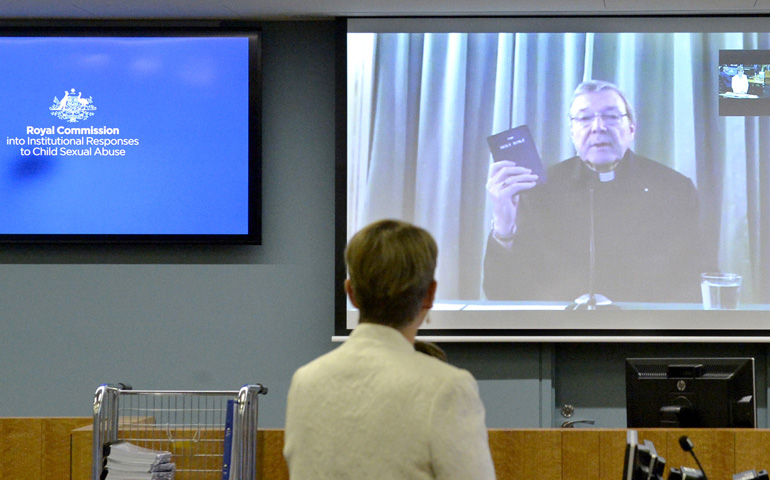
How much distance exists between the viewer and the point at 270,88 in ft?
16.0

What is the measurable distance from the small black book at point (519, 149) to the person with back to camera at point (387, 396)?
11.5 ft

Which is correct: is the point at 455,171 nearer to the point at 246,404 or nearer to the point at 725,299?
the point at 725,299

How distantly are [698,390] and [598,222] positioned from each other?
1738 millimetres

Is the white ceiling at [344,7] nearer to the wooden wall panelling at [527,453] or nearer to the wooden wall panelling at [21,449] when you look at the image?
the wooden wall panelling at [21,449]

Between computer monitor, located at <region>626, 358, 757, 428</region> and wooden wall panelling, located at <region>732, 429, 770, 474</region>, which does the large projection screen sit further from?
wooden wall panelling, located at <region>732, 429, 770, 474</region>

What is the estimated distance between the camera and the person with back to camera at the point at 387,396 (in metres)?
1.15

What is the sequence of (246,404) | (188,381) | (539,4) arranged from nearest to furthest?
(246,404)
(539,4)
(188,381)

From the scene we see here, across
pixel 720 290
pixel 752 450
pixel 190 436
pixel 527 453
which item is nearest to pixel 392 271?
pixel 527 453

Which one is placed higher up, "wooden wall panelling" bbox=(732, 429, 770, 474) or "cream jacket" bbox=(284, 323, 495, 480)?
"cream jacket" bbox=(284, 323, 495, 480)

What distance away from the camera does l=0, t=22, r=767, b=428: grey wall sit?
483 centimetres

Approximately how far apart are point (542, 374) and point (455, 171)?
125 centimetres

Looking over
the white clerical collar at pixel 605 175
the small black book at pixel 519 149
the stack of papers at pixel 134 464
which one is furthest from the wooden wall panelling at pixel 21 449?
the white clerical collar at pixel 605 175

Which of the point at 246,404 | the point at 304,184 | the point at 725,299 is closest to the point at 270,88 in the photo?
the point at 304,184

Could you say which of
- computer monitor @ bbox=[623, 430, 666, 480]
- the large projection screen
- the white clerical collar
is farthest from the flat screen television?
computer monitor @ bbox=[623, 430, 666, 480]
